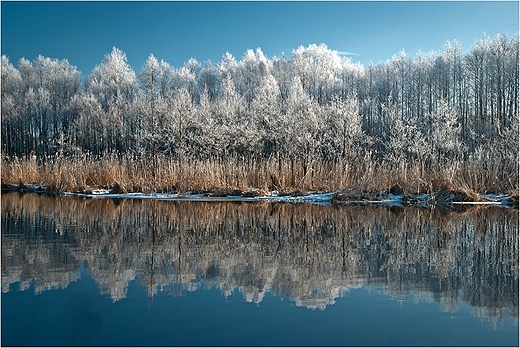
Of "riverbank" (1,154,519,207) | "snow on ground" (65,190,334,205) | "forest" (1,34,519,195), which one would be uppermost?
"forest" (1,34,519,195)

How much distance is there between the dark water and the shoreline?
Answer: 13.1 feet

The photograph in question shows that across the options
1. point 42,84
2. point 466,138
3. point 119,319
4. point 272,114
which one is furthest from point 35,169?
point 42,84

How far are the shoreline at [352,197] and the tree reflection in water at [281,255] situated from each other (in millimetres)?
2581

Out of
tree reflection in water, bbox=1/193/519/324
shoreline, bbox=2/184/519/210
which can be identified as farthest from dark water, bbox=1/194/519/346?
shoreline, bbox=2/184/519/210

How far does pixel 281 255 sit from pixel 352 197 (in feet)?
23.0

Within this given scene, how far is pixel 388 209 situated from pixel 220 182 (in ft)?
17.3

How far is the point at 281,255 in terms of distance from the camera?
16.1 feet

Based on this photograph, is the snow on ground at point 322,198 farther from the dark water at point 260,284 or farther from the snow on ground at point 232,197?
the dark water at point 260,284

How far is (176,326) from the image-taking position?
2891 millimetres

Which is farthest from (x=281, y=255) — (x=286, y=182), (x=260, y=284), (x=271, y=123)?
(x=271, y=123)

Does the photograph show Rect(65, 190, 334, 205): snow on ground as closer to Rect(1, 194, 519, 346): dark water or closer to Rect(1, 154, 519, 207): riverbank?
Rect(1, 154, 519, 207): riverbank

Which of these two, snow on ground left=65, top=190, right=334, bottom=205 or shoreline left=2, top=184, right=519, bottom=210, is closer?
shoreline left=2, top=184, right=519, bottom=210

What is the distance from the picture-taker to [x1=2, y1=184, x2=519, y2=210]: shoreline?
1093cm

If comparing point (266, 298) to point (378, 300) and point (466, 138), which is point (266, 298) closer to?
point (378, 300)
